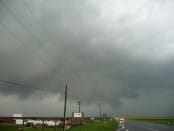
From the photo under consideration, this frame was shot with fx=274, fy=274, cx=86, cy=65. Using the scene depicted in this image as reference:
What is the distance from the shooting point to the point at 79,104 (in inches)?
3863

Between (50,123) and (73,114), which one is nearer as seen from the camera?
(50,123)

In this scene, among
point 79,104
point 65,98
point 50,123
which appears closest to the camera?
point 65,98

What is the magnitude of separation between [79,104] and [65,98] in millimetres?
57649

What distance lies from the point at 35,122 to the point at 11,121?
35.4 ft

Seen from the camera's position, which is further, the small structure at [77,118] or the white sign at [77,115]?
the white sign at [77,115]

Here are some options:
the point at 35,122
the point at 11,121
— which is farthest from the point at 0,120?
the point at 35,122

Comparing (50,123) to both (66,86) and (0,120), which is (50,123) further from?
(66,86)

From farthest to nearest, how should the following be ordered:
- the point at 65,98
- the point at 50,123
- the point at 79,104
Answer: the point at 79,104, the point at 50,123, the point at 65,98

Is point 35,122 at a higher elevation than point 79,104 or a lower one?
lower

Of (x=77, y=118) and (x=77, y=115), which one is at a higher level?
(x=77, y=115)

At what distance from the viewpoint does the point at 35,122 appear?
93.2 metres

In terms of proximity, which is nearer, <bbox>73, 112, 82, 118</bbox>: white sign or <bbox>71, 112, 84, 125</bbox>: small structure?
<bbox>71, 112, 84, 125</bbox>: small structure

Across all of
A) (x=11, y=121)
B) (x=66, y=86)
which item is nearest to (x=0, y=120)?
(x=11, y=121)

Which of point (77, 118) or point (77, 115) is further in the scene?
point (77, 115)
